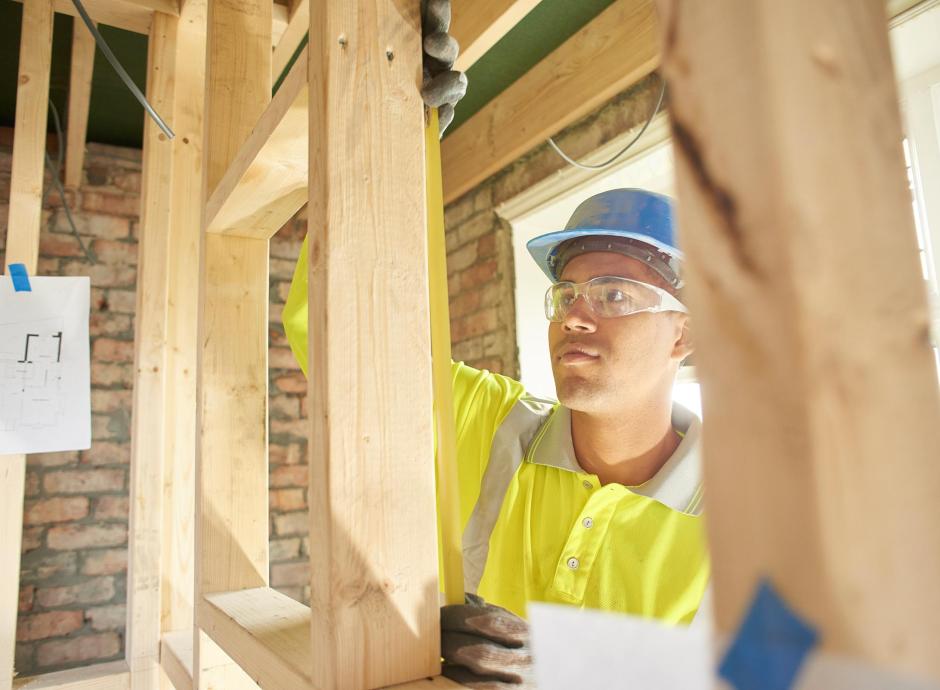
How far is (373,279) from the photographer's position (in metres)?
0.59

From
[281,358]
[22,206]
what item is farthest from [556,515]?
[281,358]

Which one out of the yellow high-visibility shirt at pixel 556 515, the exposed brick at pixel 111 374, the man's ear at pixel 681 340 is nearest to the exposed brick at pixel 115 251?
the exposed brick at pixel 111 374

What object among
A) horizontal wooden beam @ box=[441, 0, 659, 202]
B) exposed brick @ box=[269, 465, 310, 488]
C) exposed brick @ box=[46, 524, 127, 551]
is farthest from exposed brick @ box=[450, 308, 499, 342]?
exposed brick @ box=[46, 524, 127, 551]

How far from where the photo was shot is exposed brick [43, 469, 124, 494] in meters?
2.59

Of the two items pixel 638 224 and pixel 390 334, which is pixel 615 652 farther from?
pixel 638 224

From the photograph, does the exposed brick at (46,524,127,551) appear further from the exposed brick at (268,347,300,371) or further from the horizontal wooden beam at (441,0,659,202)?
the horizontal wooden beam at (441,0,659,202)

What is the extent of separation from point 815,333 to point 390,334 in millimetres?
436

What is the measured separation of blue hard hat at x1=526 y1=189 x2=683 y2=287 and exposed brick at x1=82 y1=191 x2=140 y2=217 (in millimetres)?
2112

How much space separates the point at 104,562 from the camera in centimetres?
262

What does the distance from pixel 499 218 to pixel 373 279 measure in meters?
2.28

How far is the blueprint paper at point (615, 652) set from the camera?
0.21 metres

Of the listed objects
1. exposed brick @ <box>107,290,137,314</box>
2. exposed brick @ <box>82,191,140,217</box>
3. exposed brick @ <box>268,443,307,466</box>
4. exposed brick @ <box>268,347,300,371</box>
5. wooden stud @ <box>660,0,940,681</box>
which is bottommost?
exposed brick @ <box>268,443,307,466</box>

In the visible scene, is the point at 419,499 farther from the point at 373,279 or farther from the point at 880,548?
the point at 880,548

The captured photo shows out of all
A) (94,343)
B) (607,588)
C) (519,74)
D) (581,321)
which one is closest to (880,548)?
(607,588)
